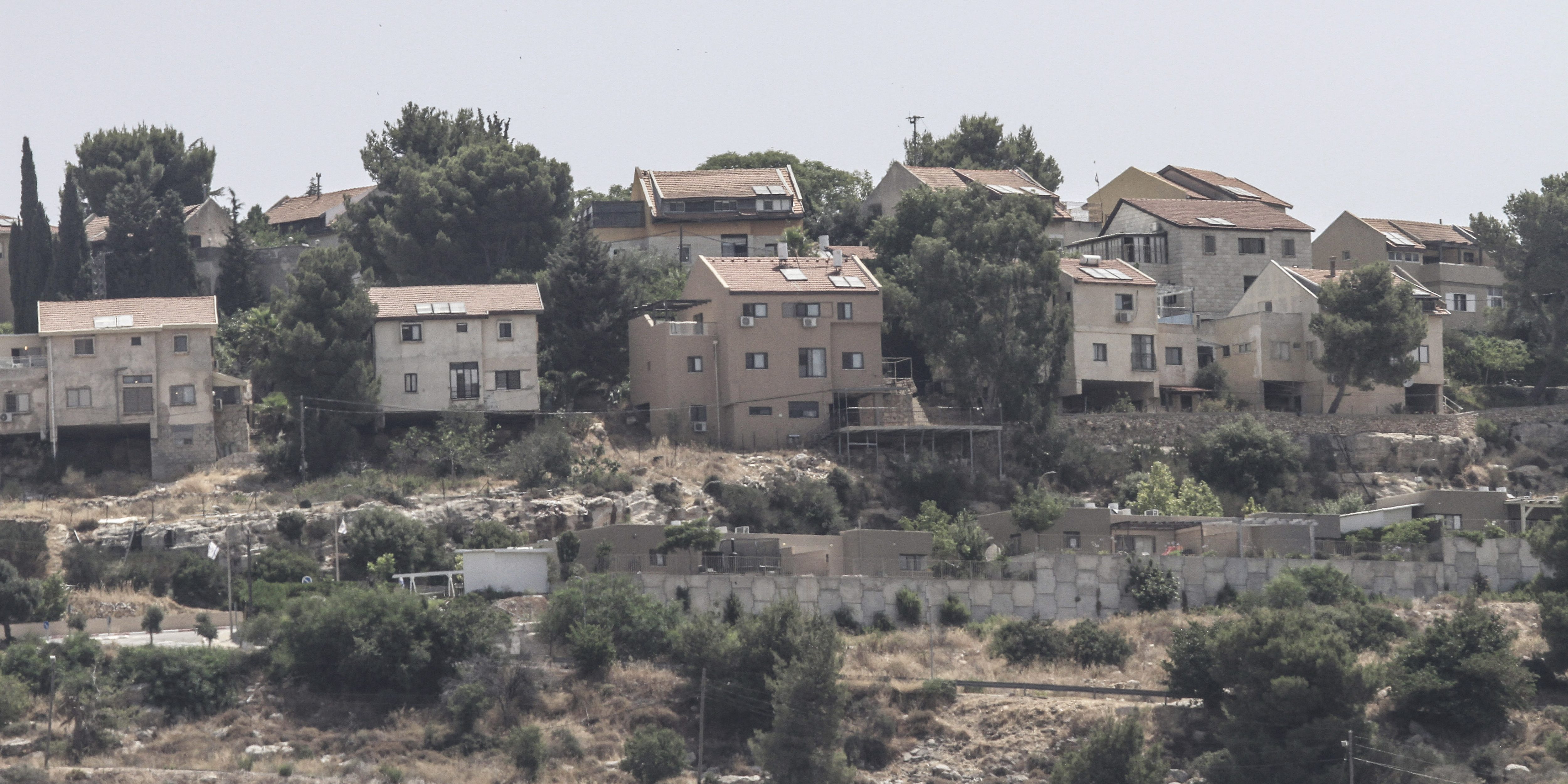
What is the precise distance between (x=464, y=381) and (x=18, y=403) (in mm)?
14977

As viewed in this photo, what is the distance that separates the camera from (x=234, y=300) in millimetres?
95250

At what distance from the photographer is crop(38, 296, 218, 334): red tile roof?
77875mm

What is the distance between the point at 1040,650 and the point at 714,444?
64.9 feet

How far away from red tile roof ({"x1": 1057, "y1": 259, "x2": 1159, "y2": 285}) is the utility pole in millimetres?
29679

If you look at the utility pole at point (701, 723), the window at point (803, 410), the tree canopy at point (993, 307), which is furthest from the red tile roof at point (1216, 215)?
the utility pole at point (701, 723)

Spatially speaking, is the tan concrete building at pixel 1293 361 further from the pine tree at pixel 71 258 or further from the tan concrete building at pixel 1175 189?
the pine tree at pixel 71 258

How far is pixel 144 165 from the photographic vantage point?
104m

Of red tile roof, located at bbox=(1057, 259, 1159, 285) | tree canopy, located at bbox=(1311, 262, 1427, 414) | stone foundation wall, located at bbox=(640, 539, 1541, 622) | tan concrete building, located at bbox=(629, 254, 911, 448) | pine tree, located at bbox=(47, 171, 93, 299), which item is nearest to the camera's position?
stone foundation wall, located at bbox=(640, 539, 1541, 622)

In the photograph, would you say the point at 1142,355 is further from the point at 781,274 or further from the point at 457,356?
the point at 457,356

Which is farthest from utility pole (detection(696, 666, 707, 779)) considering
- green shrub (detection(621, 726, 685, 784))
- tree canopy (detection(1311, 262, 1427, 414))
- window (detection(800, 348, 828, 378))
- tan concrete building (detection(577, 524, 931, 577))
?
tree canopy (detection(1311, 262, 1427, 414))

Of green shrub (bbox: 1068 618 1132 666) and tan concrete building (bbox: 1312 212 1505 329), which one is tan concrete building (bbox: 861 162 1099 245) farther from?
green shrub (bbox: 1068 618 1132 666)

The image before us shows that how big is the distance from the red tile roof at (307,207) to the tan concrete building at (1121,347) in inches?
1482

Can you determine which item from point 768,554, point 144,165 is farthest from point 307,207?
point 768,554

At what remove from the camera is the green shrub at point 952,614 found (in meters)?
64.8
